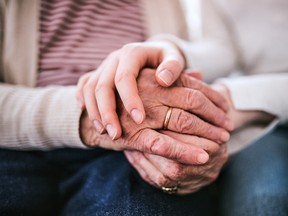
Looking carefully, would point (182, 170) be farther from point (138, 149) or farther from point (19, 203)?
point (19, 203)

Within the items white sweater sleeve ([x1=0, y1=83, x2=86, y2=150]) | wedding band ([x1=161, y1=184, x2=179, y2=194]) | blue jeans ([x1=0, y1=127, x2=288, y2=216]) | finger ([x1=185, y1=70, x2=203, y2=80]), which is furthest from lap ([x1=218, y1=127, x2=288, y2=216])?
white sweater sleeve ([x1=0, y1=83, x2=86, y2=150])

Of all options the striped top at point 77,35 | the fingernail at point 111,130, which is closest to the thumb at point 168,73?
the fingernail at point 111,130

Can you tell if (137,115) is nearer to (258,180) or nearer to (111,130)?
(111,130)

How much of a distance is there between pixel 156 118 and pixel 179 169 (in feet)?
0.32

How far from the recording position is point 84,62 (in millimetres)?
671

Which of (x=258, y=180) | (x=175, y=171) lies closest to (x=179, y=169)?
(x=175, y=171)

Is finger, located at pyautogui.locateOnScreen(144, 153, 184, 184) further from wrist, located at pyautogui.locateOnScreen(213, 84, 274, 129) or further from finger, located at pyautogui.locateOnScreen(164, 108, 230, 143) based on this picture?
wrist, located at pyautogui.locateOnScreen(213, 84, 274, 129)

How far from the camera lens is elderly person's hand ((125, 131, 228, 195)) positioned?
47 cm

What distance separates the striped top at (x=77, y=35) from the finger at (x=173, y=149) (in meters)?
0.32

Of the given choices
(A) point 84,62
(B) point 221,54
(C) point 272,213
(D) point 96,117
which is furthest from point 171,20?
(C) point 272,213

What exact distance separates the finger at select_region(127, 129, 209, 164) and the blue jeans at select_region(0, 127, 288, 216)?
101mm

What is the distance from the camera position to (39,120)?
55 centimetres

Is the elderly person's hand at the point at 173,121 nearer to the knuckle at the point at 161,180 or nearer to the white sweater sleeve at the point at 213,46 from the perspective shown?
the knuckle at the point at 161,180

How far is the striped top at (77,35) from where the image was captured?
67cm
